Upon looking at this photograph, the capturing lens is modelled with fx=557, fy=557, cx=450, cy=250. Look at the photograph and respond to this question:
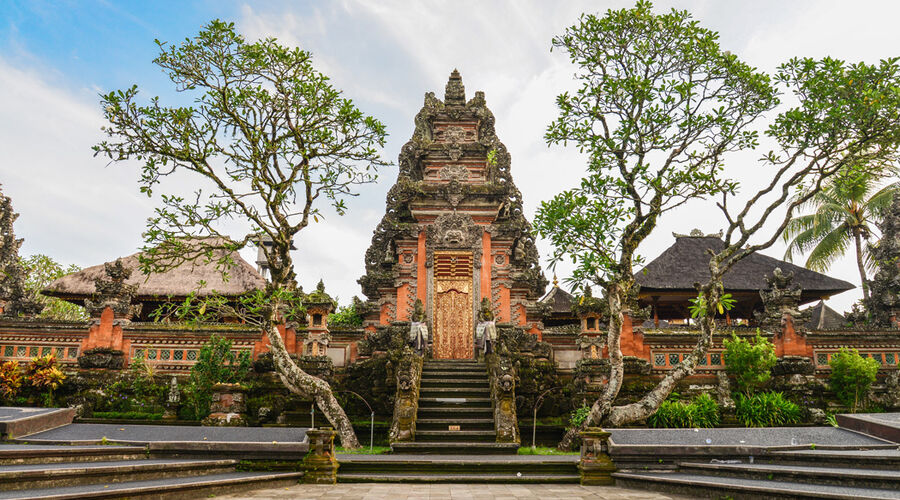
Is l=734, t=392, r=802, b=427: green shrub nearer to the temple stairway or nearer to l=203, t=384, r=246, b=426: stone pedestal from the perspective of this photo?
the temple stairway

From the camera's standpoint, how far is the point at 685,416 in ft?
36.7

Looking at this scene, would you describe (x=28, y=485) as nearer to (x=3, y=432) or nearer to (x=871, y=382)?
(x=3, y=432)

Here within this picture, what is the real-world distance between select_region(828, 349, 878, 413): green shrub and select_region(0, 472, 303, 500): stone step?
1184 centimetres

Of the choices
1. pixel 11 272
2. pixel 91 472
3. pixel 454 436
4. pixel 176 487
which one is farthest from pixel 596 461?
pixel 11 272

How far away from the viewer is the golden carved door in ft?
51.4

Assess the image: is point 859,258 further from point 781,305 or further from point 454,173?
point 454,173

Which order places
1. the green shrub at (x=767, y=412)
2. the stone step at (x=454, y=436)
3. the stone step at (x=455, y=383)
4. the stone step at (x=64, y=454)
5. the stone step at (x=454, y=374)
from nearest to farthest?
the stone step at (x=64, y=454)
the stone step at (x=454, y=436)
the green shrub at (x=767, y=412)
the stone step at (x=455, y=383)
the stone step at (x=454, y=374)

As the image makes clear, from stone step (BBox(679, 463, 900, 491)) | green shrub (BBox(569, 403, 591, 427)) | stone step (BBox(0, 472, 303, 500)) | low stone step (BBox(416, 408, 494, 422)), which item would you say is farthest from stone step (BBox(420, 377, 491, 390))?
stone step (BBox(679, 463, 900, 491))

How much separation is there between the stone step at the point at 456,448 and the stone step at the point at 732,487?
254 cm

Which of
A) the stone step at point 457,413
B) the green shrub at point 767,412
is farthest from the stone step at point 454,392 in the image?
the green shrub at point 767,412

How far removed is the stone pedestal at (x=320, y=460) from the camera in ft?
26.9

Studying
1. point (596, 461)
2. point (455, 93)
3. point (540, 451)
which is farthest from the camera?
point (455, 93)

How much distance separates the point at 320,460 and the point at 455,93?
46.8 ft

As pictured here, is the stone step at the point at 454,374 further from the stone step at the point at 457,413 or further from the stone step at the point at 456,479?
the stone step at the point at 456,479
